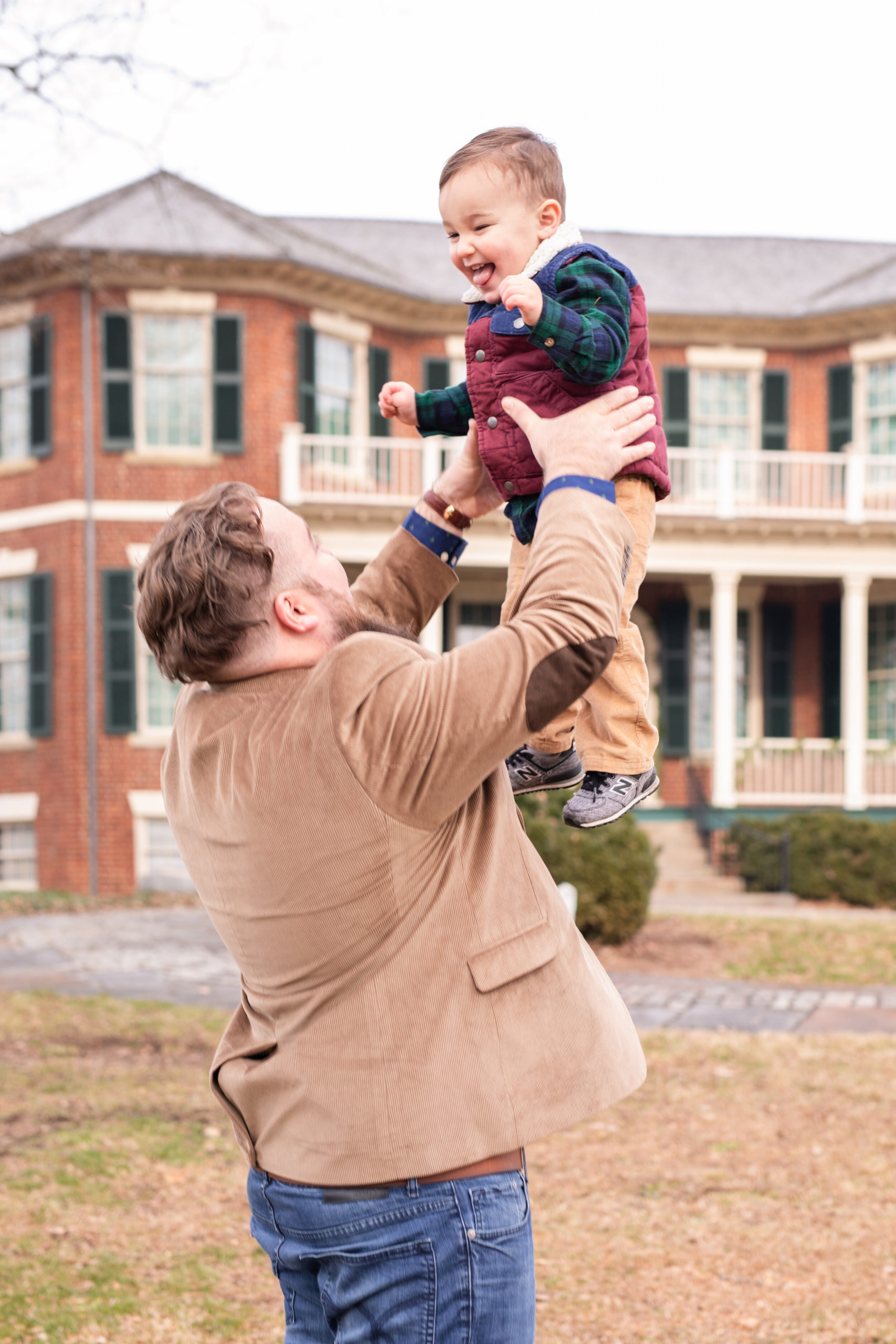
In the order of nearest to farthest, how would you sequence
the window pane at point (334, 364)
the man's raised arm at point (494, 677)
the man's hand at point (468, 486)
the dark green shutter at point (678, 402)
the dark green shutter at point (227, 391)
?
the man's raised arm at point (494, 677), the man's hand at point (468, 486), the dark green shutter at point (227, 391), the window pane at point (334, 364), the dark green shutter at point (678, 402)

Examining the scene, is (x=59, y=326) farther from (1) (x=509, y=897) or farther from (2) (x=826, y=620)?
(1) (x=509, y=897)

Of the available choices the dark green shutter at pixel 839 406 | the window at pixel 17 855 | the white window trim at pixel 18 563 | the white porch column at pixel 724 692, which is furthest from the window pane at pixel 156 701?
the dark green shutter at pixel 839 406

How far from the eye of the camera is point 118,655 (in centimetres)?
1795

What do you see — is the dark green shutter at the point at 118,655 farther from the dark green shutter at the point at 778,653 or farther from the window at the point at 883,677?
the window at the point at 883,677

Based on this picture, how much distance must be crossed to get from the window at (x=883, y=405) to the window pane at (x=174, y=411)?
9.90m

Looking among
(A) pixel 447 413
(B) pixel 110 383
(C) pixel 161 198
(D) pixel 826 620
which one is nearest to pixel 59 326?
(B) pixel 110 383

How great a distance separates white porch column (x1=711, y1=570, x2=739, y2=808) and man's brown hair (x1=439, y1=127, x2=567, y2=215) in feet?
56.3

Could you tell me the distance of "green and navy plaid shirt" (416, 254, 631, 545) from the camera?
2105 mm

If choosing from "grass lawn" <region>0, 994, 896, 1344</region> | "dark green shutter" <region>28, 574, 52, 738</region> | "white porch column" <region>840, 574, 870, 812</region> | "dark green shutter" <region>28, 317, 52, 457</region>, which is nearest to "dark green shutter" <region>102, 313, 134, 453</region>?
"dark green shutter" <region>28, 317, 52, 457</region>

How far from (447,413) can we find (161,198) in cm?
761

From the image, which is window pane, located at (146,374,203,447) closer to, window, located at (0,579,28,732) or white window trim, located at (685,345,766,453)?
window, located at (0,579,28,732)

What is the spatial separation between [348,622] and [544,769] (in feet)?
1.93

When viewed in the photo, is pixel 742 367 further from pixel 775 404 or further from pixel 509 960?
pixel 509 960

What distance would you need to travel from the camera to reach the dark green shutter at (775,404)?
812 inches
